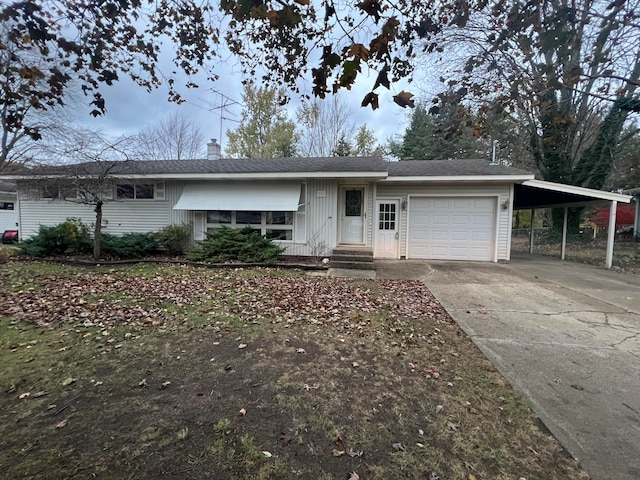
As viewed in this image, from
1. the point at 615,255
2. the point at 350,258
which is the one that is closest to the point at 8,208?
the point at 350,258

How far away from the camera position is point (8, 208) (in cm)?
1814

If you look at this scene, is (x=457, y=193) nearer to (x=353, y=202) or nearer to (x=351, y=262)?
(x=353, y=202)

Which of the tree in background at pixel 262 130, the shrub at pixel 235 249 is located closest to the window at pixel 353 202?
the shrub at pixel 235 249

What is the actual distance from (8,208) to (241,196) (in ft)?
60.2

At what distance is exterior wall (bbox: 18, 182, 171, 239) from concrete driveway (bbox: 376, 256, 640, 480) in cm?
833

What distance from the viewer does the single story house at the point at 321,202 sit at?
31.7 ft

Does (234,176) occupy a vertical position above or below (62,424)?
above

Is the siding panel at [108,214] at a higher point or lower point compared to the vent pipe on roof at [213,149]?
lower

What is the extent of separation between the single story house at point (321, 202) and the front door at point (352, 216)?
3 centimetres

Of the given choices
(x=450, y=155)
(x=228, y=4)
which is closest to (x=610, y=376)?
(x=228, y=4)

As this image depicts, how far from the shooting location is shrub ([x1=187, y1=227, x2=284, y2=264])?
9.09 metres

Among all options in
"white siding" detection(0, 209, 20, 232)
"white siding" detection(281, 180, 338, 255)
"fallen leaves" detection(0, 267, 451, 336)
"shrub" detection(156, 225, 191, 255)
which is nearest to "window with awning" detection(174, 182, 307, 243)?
"white siding" detection(281, 180, 338, 255)

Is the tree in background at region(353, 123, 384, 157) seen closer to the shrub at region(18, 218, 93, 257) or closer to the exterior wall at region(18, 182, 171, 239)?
the exterior wall at region(18, 182, 171, 239)

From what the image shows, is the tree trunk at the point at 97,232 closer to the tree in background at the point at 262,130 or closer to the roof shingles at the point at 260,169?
the roof shingles at the point at 260,169
